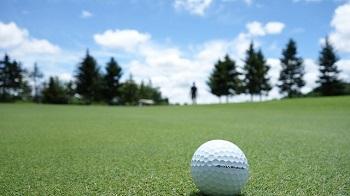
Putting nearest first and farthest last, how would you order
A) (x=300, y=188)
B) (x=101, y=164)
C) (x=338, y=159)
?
(x=300, y=188) → (x=101, y=164) → (x=338, y=159)

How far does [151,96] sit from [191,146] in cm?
6034

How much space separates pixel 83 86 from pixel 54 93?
4.23 m

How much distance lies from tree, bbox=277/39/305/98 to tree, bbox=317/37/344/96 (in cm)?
368

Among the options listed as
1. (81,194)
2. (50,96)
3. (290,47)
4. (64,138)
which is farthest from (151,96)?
(81,194)

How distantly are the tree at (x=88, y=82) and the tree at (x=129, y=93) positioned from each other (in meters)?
3.55

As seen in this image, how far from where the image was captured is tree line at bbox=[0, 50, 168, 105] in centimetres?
5034

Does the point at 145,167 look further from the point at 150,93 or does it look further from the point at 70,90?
the point at 150,93

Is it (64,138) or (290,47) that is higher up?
(290,47)

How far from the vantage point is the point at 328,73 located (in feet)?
151

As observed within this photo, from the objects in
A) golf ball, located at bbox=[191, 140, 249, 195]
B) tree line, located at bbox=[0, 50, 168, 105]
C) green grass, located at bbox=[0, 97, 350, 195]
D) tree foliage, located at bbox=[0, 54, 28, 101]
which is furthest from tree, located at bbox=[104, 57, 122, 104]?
golf ball, located at bbox=[191, 140, 249, 195]

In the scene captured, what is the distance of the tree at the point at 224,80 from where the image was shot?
45969 mm

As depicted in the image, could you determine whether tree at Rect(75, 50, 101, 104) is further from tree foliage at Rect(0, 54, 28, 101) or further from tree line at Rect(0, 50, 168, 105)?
tree foliage at Rect(0, 54, 28, 101)

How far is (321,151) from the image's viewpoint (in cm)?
522

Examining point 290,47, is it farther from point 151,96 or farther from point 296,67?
point 151,96
